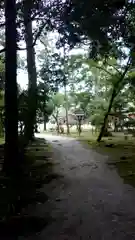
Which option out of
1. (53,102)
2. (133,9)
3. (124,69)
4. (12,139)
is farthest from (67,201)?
(53,102)

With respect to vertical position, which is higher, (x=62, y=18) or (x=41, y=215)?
(x=62, y=18)

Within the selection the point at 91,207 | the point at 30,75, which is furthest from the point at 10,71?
the point at 30,75

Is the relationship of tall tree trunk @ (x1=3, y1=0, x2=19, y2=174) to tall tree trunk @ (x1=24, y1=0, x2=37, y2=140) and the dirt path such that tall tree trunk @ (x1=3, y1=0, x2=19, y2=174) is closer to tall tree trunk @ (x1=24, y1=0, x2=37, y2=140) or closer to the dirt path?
tall tree trunk @ (x1=24, y1=0, x2=37, y2=140)

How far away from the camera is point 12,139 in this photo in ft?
22.1

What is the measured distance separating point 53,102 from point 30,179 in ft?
69.0

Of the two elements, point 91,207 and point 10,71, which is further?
point 10,71

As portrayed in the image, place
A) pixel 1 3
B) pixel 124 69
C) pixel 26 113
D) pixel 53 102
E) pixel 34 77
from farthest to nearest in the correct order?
pixel 53 102, pixel 34 77, pixel 124 69, pixel 26 113, pixel 1 3

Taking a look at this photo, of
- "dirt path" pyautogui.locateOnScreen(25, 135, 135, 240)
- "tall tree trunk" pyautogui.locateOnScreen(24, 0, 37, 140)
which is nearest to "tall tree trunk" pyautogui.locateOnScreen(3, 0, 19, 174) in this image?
"tall tree trunk" pyautogui.locateOnScreen(24, 0, 37, 140)

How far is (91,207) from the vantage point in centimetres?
470

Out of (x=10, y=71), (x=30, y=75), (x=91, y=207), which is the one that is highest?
(x=30, y=75)

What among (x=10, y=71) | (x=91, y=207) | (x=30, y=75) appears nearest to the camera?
(x=91, y=207)

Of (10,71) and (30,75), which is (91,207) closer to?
(10,71)

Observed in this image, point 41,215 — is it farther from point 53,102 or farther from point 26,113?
point 53,102

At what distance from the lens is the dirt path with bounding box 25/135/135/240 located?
3707mm
